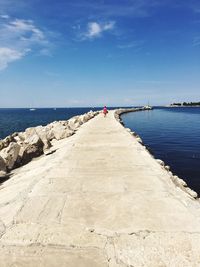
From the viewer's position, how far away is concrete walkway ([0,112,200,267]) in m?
Answer: 2.81

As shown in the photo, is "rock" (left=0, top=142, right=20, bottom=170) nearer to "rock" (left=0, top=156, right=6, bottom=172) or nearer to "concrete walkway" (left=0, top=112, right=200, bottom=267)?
"rock" (left=0, top=156, right=6, bottom=172)

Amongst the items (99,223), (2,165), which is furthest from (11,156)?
(99,223)

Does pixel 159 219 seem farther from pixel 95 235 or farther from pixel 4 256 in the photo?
pixel 4 256

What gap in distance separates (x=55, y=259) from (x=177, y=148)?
1513cm

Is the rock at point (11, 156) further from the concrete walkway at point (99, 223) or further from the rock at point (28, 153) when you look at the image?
the concrete walkway at point (99, 223)

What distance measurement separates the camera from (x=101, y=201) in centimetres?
417

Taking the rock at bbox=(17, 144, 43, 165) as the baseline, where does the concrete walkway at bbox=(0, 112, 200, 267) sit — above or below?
above

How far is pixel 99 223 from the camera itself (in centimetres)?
348

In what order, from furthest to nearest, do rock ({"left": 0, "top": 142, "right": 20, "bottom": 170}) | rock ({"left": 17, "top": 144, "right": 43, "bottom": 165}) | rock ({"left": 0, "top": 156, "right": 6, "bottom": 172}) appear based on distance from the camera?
rock ({"left": 17, "top": 144, "right": 43, "bottom": 165}) → rock ({"left": 0, "top": 142, "right": 20, "bottom": 170}) → rock ({"left": 0, "top": 156, "right": 6, "bottom": 172})

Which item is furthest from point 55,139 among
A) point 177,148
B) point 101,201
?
point 101,201

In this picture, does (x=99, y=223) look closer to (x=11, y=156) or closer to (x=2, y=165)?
(x=2, y=165)

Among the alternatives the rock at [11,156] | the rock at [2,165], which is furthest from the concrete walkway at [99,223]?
the rock at [11,156]

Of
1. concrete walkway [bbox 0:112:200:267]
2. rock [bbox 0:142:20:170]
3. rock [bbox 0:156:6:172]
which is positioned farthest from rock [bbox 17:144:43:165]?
concrete walkway [bbox 0:112:200:267]

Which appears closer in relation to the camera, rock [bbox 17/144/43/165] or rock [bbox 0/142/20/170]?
rock [bbox 0/142/20/170]
